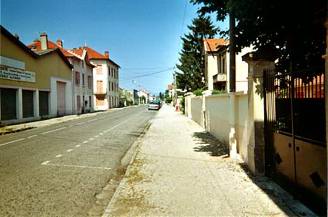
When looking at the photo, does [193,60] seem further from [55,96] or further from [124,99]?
[124,99]

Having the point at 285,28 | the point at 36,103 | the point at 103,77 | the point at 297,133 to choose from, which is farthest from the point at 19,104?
the point at 103,77

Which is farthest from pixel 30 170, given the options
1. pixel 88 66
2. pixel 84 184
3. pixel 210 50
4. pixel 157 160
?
pixel 88 66

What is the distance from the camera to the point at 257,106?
802 cm

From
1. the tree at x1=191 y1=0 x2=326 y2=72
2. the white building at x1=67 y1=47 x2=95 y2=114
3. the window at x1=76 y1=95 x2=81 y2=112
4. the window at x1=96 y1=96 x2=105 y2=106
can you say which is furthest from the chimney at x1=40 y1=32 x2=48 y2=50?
the tree at x1=191 y1=0 x2=326 y2=72

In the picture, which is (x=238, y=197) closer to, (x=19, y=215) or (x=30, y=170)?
(x=19, y=215)

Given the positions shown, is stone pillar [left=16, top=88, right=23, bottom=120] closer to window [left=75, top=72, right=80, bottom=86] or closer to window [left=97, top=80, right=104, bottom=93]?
window [left=75, top=72, right=80, bottom=86]

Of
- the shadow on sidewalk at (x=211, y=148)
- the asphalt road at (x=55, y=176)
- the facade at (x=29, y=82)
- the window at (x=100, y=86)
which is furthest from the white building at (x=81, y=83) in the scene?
the asphalt road at (x=55, y=176)

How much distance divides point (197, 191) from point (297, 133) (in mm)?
1959

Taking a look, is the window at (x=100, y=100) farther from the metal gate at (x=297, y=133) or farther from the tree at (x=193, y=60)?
the metal gate at (x=297, y=133)

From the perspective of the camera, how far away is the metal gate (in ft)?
18.2

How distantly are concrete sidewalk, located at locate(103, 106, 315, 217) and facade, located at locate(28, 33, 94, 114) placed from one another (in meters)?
38.1

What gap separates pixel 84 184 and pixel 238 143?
14.9ft

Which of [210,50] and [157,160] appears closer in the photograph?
[157,160]

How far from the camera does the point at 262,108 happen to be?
26.3 ft
